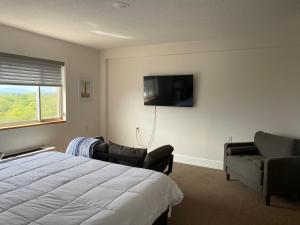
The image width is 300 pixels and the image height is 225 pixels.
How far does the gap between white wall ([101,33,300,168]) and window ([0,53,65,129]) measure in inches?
49.7

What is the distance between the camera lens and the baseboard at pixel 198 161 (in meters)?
4.48

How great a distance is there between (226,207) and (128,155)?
1.45 metres

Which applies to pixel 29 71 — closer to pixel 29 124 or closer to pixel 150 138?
pixel 29 124

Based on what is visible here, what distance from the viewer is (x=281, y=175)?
2932 millimetres

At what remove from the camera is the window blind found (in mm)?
3668

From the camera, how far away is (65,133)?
4.78m

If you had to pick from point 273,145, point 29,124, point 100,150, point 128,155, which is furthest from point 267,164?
point 29,124

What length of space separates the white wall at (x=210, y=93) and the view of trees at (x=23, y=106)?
1.39 meters

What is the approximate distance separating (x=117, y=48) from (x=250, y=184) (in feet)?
12.8

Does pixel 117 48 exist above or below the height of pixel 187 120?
above

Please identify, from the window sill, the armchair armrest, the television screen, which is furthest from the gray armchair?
the window sill

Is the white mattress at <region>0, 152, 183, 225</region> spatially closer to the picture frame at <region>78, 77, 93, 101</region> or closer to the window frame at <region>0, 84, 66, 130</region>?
the window frame at <region>0, 84, 66, 130</region>

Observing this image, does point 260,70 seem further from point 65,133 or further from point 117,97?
point 65,133

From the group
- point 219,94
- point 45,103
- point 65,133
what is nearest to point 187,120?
point 219,94
